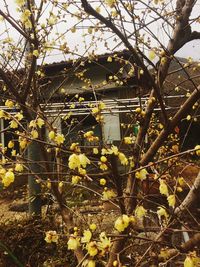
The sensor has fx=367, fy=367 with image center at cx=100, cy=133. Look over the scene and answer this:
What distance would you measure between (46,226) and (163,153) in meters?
1.80

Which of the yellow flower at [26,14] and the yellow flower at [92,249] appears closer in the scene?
the yellow flower at [92,249]

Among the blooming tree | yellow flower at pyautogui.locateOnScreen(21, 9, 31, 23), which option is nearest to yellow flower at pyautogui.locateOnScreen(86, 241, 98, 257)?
the blooming tree

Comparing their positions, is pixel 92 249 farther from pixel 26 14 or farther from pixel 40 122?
pixel 26 14

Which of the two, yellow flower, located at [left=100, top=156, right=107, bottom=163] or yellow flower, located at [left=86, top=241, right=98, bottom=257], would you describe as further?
yellow flower, located at [left=100, top=156, right=107, bottom=163]

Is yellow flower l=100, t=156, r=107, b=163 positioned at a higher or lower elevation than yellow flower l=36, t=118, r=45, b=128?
lower

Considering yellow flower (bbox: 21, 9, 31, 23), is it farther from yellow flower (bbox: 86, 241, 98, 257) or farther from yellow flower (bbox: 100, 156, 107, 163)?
yellow flower (bbox: 86, 241, 98, 257)

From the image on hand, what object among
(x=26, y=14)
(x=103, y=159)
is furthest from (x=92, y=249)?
(x=26, y=14)

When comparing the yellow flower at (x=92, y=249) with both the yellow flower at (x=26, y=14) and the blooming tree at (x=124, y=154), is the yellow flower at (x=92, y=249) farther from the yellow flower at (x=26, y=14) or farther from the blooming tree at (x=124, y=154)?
the yellow flower at (x=26, y=14)

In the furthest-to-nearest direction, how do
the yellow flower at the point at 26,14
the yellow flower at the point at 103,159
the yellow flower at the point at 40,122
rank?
the yellow flower at the point at 26,14 < the yellow flower at the point at 40,122 < the yellow flower at the point at 103,159

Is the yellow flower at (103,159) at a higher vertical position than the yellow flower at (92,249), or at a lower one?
higher

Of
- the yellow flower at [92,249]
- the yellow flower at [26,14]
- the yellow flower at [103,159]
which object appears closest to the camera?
the yellow flower at [92,249]

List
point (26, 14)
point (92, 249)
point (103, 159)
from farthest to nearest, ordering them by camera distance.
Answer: point (26, 14) → point (103, 159) → point (92, 249)

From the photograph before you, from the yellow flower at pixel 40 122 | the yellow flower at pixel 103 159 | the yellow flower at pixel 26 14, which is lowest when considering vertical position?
the yellow flower at pixel 103 159

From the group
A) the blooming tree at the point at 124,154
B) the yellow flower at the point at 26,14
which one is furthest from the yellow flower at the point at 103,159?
the yellow flower at the point at 26,14
